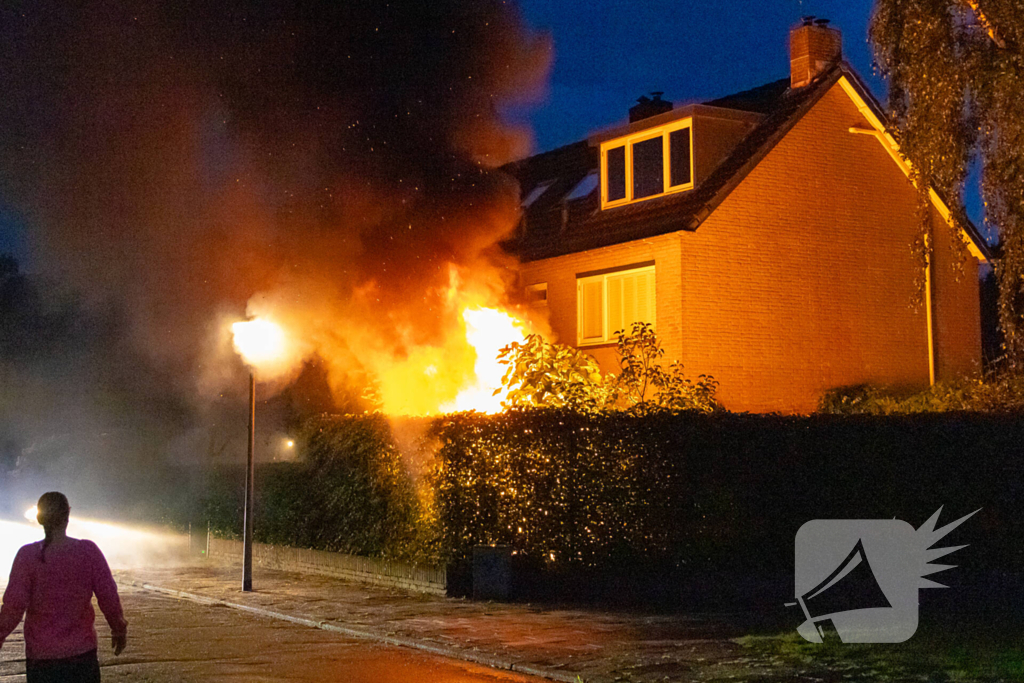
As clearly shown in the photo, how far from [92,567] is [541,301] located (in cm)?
2012

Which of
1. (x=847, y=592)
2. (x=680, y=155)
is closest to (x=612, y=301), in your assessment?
(x=680, y=155)

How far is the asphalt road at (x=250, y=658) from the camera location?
10.2 metres

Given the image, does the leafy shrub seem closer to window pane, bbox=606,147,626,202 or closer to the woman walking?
window pane, bbox=606,147,626,202

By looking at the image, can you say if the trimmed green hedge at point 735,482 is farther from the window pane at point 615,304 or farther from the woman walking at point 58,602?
the woman walking at point 58,602

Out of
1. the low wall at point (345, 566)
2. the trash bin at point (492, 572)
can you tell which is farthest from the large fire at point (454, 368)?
the trash bin at point (492, 572)

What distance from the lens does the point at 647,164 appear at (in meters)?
24.1

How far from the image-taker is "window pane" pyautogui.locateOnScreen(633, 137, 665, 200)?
2381 centimetres

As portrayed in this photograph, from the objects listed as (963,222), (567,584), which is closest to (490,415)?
(567,584)

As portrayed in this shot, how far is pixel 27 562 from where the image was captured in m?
5.98

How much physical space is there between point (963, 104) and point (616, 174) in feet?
36.3

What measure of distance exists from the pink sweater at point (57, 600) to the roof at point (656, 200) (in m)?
17.1

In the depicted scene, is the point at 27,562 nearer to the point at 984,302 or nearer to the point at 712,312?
the point at 712,312

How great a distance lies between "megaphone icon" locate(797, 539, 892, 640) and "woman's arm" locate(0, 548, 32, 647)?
9492 millimetres

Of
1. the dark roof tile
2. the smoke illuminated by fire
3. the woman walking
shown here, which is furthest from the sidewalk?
the dark roof tile
